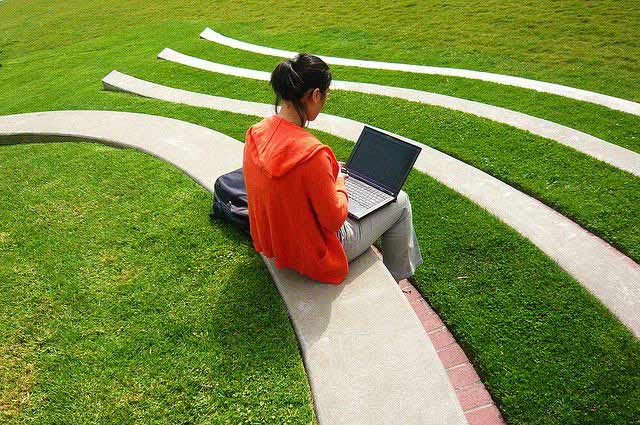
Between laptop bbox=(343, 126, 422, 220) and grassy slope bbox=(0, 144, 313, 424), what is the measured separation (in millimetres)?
1018

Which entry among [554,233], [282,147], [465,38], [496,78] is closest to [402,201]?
[282,147]

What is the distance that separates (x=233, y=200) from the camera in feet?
14.1

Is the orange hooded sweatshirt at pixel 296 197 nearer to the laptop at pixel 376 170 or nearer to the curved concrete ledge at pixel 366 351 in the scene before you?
the curved concrete ledge at pixel 366 351

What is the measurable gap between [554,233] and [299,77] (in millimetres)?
3196

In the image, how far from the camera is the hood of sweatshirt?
2938 millimetres

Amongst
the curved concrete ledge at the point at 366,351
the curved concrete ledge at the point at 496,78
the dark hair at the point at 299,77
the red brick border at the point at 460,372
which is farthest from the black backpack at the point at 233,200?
the curved concrete ledge at the point at 496,78

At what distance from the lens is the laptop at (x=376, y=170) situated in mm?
3725

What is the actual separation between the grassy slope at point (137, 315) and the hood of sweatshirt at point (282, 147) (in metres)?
1.19

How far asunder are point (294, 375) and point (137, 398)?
1.04 meters

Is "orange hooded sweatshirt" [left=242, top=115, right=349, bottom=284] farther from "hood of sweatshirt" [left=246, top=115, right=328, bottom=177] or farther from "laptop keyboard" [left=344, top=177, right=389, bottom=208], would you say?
"laptop keyboard" [left=344, top=177, right=389, bottom=208]

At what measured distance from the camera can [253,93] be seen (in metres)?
8.74

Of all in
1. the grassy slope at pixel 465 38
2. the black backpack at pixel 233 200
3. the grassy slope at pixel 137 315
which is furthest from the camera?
the grassy slope at pixel 465 38

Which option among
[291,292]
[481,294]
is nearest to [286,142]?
[291,292]

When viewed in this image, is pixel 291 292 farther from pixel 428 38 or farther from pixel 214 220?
pixel 428 38
